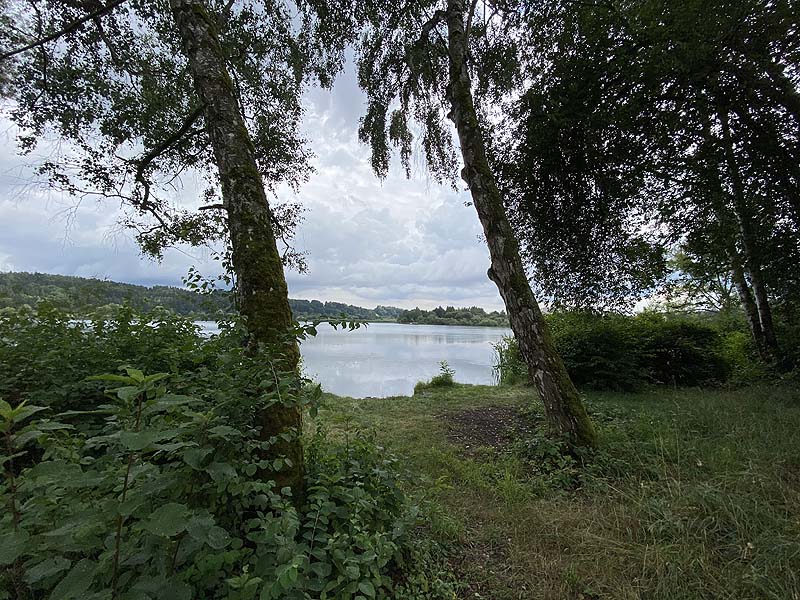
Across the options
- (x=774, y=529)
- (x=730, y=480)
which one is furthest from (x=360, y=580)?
(x=730, y=480)

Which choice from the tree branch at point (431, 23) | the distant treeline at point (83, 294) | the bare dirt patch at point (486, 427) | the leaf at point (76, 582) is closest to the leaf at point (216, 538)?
the leaf at point (76, 582)

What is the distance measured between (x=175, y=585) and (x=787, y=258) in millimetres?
7114

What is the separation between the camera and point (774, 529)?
1686 mm

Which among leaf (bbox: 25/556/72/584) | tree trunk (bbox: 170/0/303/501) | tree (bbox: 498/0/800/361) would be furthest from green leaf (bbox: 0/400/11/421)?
tree (bbox: 498/0/800/361)

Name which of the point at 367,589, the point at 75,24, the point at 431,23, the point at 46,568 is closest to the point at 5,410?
the point at 46,568

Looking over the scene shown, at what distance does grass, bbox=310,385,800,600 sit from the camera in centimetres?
152

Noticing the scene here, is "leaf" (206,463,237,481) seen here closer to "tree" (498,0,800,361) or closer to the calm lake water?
the calm lake water

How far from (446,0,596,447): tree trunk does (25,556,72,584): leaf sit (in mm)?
3461

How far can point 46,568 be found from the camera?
815 mm

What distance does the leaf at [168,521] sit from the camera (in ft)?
2.68

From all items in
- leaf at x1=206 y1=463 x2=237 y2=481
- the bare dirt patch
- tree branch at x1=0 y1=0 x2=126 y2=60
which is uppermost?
tree branch at x1=0 y1=0 x2=126 y2=60

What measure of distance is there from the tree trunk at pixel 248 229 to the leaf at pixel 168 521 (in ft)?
1.87

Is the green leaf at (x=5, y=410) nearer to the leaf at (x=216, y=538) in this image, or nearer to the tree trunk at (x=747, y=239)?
the leaf at (x=216, y=538)

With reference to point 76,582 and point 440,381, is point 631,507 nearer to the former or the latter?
point 76,582
